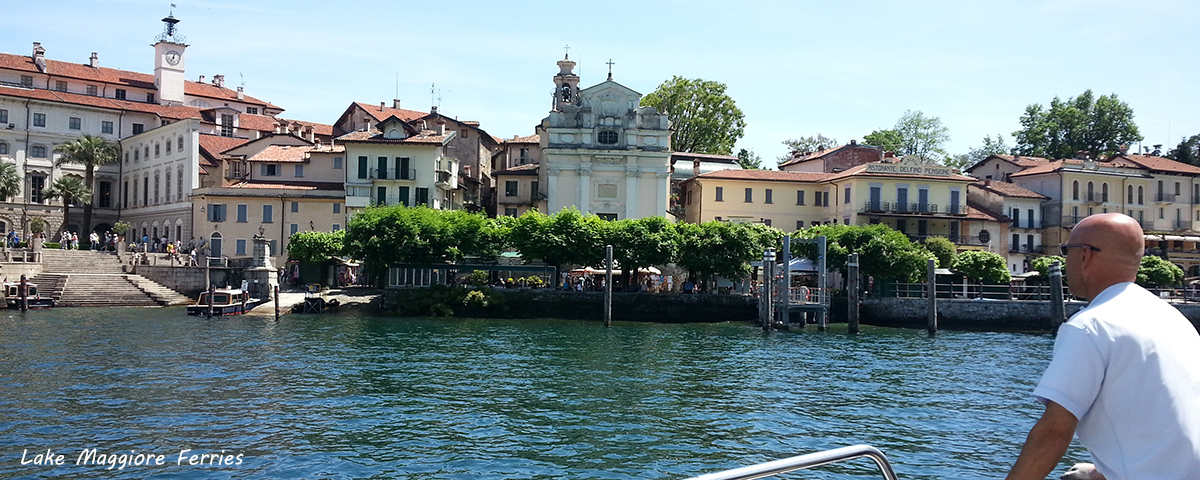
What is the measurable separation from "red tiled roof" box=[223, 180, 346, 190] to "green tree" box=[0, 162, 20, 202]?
48.2 ft

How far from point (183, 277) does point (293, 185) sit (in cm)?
1103

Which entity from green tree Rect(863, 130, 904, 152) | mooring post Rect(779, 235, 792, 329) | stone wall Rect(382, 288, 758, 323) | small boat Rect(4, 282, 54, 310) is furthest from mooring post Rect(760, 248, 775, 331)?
green tree Rect(863, 130, 904, 152)

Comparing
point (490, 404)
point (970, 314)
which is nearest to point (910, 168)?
point (970, 314)

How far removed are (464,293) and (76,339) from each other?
59.0 ft

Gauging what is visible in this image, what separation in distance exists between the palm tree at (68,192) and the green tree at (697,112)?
4027 cm

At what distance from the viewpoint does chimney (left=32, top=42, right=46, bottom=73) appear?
232 feet

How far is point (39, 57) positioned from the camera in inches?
2810

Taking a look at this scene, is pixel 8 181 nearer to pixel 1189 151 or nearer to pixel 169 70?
pixel 169 70

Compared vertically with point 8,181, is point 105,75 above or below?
above

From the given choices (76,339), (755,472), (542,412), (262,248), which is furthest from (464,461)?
(262,248)

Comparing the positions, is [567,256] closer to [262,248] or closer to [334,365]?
[262,248]

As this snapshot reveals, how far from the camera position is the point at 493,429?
16.8 m

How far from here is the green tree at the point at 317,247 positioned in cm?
5144

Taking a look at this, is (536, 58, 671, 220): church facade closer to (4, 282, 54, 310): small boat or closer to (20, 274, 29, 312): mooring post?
(4, 282, 54, 310): small boat
